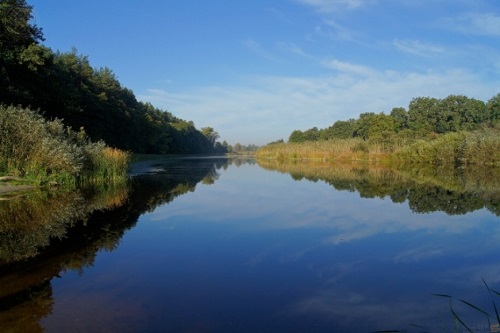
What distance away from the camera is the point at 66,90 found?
108ft

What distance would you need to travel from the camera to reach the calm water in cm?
414

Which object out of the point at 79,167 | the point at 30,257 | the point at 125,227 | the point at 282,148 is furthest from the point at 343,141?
the point at 30,257

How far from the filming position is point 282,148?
176 ft

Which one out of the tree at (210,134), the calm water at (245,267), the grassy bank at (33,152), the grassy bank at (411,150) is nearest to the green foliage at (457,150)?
the grassy bank at (411,150)

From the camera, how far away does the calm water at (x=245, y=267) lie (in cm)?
414

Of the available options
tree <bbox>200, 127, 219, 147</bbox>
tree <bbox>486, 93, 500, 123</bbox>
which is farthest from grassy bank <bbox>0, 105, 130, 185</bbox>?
tree <bbox>200, 127, 219, 147</bbox>

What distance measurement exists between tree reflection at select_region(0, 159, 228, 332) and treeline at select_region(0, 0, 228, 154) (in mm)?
8340

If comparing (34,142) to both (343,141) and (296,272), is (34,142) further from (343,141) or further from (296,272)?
(343,141)

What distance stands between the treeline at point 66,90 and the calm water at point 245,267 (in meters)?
12.6

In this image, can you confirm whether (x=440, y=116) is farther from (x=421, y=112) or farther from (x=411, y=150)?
(x=411, y=150)

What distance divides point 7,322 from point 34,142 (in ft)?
43.7

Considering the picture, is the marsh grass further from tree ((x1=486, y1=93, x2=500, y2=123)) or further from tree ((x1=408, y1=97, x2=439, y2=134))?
tree ((x1=486, y1=93, x2=500, y2=123))

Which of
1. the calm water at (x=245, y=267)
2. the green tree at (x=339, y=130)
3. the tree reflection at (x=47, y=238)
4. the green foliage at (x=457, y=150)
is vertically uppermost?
the green tree at (x=339, y=130)

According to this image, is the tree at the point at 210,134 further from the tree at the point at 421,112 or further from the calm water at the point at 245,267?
the calm water at the point at 245,267
